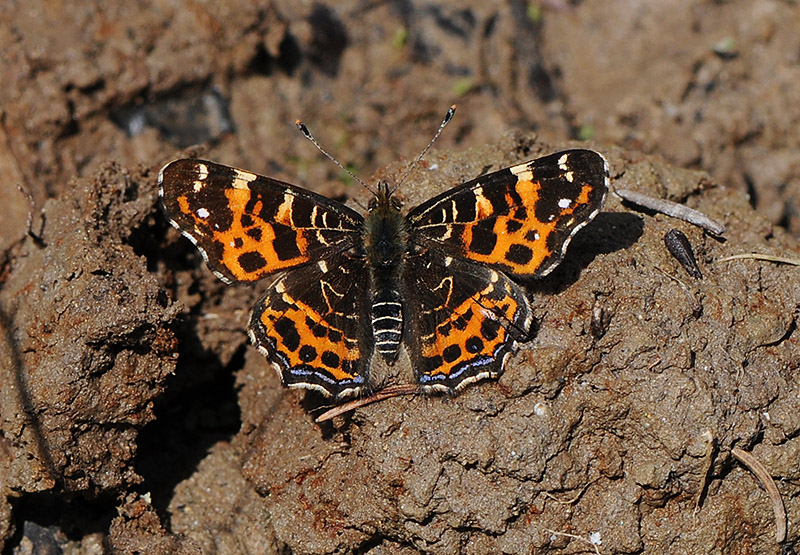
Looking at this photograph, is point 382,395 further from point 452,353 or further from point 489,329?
point 489,329

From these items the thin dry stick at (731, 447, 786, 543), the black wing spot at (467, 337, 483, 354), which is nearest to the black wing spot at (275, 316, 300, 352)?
the black wing spot at (467, 337, 483, 354)

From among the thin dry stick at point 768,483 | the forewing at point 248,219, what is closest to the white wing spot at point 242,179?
the forewing at point 248,219

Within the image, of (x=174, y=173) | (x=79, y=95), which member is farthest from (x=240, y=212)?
(x=79, y=95)

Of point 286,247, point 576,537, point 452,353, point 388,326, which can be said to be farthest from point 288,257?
point 576,537

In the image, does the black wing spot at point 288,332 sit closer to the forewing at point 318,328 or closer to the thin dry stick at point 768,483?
the forewing at point 318,328

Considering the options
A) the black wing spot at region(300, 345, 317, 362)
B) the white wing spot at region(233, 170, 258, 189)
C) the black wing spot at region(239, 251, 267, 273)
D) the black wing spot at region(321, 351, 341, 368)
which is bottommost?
the black wing spot at region(321, 351, 341, 368)

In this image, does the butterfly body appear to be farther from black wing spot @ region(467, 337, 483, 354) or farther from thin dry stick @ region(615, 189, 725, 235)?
thin dry stick @ region(615, 189, 725, 235)

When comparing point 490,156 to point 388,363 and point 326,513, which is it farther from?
point 326,513
